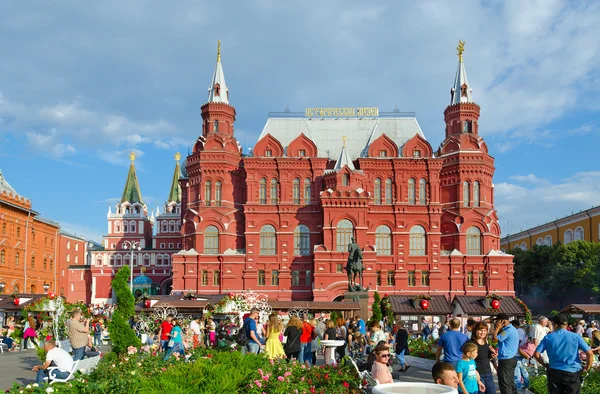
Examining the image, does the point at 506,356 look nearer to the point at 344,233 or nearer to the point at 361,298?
the point at 361,298

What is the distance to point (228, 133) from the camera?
2372 inches

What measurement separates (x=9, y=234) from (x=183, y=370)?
5092 centimetres

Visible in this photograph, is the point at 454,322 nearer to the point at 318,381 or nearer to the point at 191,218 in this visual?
the point at 318,381

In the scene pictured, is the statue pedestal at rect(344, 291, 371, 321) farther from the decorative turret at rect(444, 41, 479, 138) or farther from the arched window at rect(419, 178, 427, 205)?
the decorative turret at rect(444, 41, 479, 138)

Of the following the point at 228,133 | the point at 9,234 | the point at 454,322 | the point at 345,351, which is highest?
the point at 228,133

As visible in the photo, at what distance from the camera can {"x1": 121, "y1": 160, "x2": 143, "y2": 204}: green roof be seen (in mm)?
79938

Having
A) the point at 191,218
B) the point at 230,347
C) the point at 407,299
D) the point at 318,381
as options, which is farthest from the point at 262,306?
the point at 191,218

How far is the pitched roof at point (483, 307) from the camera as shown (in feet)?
107

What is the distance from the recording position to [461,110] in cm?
5931

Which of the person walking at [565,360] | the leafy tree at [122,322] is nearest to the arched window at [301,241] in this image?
the leafy tree at [122,322]

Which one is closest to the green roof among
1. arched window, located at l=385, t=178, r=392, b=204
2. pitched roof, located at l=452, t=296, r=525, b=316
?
arched window, located at l=385, t=178, r=392, b=204

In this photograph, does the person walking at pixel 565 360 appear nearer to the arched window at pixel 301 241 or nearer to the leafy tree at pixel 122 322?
the leafy tree at pixel 122 322

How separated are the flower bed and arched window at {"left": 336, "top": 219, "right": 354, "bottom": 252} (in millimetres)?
42327

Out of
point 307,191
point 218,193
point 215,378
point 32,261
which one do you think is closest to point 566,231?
point 307,191
